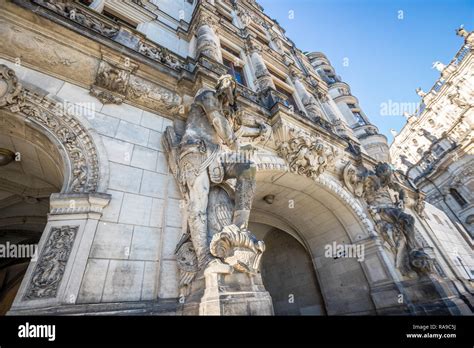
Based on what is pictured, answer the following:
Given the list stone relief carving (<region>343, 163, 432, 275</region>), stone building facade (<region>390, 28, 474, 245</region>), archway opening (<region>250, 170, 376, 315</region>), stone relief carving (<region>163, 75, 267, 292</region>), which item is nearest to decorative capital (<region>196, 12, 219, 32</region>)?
stone relief carving (<region>163, 75, 267, 292</region>)

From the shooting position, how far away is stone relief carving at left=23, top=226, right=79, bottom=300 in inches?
86.4

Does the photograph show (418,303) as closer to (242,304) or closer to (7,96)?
(242,304)

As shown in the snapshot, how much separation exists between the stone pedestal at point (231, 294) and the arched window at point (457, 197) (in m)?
30.7

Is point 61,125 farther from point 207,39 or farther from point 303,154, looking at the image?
point 207,39

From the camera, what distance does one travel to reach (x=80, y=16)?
4.50 m

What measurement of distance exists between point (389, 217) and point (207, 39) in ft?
26.9

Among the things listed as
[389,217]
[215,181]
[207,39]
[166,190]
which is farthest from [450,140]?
[166,190]

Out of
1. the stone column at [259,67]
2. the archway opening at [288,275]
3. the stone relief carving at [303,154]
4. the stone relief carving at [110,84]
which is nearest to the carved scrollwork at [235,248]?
the stone relief carving at [110,84]

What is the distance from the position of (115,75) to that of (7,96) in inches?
63.8

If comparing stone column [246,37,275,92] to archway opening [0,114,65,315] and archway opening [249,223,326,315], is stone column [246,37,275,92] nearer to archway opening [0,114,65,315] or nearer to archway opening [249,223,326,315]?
archway opening [249,223,326,315]

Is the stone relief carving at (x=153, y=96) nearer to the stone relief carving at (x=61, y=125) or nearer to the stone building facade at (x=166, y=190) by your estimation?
the stone building facade at (x=166, y=190)

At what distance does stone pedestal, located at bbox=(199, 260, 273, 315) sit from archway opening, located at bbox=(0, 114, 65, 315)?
275 cm

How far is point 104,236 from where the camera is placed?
2.73 metres
